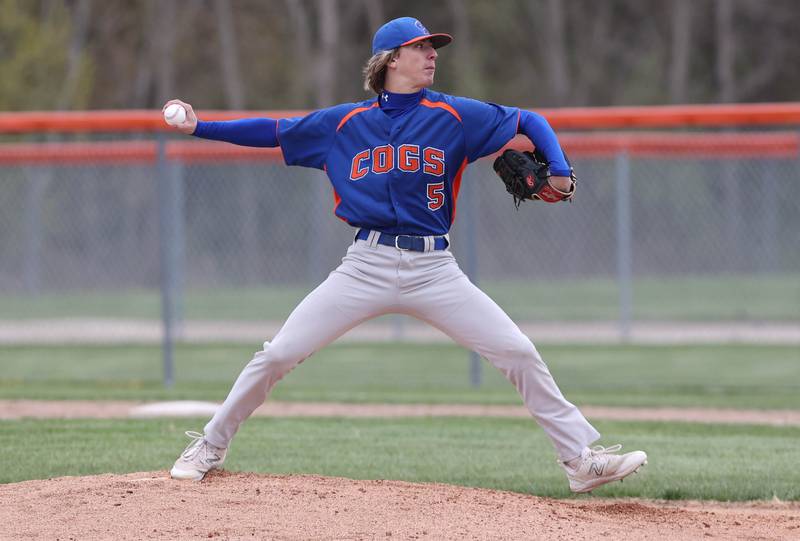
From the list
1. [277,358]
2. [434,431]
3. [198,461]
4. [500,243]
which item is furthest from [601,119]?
[500,243]

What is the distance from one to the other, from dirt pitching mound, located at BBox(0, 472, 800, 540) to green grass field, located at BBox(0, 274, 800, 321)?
460 inches

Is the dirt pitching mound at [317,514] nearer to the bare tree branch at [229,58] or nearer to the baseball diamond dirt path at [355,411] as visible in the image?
the baseball diamond dirt path at [355,411]

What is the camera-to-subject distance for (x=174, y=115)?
5.49 m

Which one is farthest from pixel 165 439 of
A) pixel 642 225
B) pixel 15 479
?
pixel 642 225

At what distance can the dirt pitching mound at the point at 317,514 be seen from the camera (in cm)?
487

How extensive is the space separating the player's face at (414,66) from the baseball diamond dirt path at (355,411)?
4.01 metres

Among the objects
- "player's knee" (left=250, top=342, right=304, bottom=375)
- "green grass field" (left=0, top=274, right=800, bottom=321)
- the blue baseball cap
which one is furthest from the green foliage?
"player's knee" (left=250, top=342, right=304, bottom=375)

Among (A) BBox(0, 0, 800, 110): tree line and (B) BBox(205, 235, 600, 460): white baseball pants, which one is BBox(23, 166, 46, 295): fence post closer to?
(B) BBox(205, 235, 600, 460): white baseball pants

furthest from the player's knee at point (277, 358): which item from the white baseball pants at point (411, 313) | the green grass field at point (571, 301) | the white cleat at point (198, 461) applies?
the green grass field at point (571, 301)

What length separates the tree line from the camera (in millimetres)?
36688

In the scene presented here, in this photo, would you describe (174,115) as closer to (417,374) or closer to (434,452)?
(434,452)

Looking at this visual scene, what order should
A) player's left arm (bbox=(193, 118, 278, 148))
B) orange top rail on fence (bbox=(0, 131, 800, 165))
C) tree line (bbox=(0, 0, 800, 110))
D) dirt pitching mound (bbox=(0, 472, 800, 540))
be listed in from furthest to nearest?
tree line (bbox=(0, 0, 800, 110)), orange top rail on fence (bbox=(0, 131, 800, 165)), player's left arm (bbox=(193, 118, 278, 148)), dirt pitching mound (bbox=(0, 472, 800, 540))

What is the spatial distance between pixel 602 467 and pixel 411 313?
3.51ft

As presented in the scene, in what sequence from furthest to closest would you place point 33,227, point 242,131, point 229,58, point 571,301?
point 229,58, point 571,301, point 33,227, point 242,131
